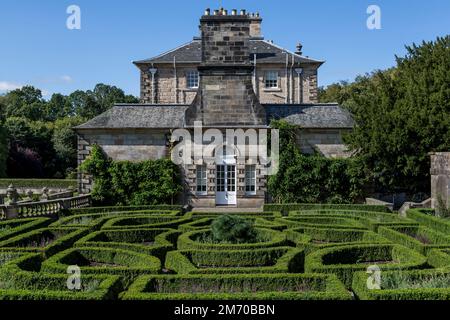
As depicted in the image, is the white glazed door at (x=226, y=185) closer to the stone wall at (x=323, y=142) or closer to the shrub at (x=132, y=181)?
the shrub at (x=132, y=181)

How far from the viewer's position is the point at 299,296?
7.41m

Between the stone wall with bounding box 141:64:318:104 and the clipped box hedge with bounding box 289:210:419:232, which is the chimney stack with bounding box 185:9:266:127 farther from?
the stone wall with bounding box 141:64:318:104

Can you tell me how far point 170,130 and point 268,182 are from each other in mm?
5373

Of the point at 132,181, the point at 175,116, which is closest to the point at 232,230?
the point at 132,181

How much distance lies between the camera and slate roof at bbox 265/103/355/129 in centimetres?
2430

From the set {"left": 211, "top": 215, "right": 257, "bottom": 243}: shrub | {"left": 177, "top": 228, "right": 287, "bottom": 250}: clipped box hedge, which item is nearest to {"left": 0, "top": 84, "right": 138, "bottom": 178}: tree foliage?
{"left": 177, "top": 228, "right": 287, "bottom": 250}: clipped box hedge

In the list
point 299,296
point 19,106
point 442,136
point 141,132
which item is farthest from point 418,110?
point 19,106

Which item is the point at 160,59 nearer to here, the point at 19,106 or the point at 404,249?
the point at 404,249

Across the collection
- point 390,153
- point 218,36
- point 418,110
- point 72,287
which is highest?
point 218,36

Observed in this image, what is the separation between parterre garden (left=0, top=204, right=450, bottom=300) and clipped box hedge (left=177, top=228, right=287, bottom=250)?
0.02 metres

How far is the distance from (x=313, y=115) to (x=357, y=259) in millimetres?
14294

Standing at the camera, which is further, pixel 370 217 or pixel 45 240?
pixel 370 217

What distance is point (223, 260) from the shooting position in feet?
35.8

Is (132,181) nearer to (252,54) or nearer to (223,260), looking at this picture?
(223,260)
